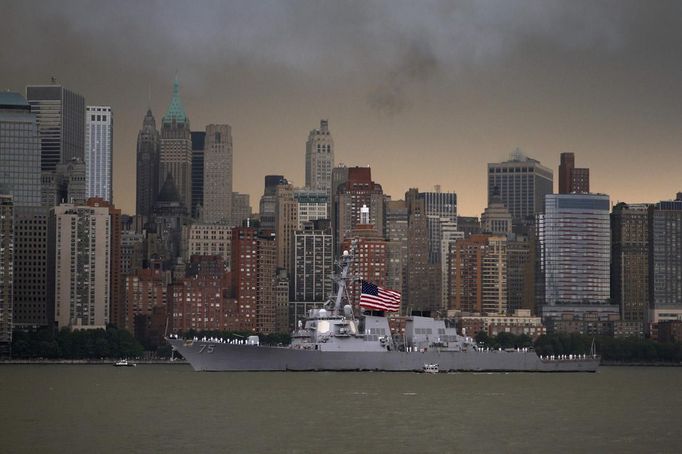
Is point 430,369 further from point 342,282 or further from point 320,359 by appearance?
point 342,282

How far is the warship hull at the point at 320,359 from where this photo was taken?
15025cm

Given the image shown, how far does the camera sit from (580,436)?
298 ft

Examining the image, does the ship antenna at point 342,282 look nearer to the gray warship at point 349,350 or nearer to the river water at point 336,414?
the gray warship at point 349,350

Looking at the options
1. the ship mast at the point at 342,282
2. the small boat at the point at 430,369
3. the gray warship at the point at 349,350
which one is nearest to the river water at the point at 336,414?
the gray warship at the point at 349,350

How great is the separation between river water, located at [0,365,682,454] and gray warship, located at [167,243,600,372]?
2.37 metres

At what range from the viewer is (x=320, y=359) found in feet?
492

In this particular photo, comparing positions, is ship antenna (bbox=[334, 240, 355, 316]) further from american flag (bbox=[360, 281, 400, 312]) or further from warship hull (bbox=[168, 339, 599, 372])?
warship hull (bbox=[168, 339, 599, 372])

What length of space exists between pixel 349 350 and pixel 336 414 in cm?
4770

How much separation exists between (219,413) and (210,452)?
71.7 feet

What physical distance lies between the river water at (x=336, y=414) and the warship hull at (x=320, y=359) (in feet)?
6.40

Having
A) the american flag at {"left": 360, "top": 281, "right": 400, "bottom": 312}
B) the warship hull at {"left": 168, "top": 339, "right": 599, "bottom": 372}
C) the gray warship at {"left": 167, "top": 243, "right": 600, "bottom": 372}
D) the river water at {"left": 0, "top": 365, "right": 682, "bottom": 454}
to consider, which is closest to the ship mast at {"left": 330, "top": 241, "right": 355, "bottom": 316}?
Answer: the gray warship at {"left": 167, "top": 243, "right": 600, "bottom": 372}

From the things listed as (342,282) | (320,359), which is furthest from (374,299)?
(320,359)

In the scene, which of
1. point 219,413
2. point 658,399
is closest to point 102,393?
point 219,413

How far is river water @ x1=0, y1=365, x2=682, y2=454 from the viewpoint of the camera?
3337 inches
